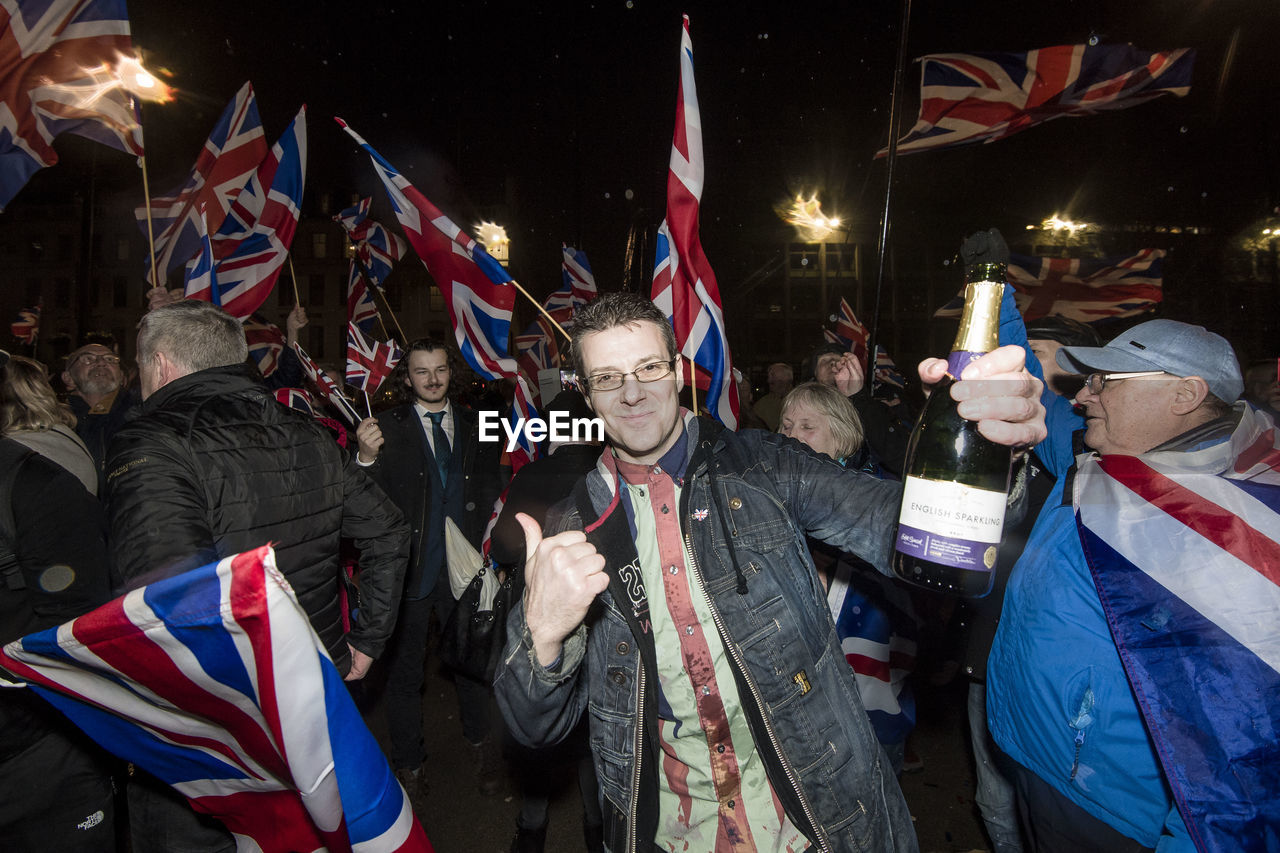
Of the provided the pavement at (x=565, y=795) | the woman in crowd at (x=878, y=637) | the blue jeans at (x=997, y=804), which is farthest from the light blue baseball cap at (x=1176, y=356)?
the pavement at (x=565, y=795)

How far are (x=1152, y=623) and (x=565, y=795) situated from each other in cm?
378

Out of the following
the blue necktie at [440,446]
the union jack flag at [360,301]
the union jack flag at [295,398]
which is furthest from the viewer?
the union jack flag at [360,301]

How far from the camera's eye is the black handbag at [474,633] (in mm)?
2557

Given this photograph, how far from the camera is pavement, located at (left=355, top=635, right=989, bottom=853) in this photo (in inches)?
155

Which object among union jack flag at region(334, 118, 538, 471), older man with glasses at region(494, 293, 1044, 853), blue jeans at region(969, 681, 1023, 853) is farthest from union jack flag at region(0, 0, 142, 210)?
blue jeans at region(969, 681, 1023, 853)

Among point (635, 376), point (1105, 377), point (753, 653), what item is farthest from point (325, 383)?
point (1105, 377)

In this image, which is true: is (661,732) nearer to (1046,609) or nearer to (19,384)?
(1046,609)

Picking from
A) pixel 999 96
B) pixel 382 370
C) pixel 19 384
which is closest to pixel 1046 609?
pixel 19 384

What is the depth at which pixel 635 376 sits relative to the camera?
211 cm

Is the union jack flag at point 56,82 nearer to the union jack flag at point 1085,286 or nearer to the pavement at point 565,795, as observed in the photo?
the pavement at point 565,795

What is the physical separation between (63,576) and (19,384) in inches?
36.8

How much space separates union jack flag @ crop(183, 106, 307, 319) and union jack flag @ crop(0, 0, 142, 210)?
0.97m

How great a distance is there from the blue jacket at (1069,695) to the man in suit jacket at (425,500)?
3.40 m

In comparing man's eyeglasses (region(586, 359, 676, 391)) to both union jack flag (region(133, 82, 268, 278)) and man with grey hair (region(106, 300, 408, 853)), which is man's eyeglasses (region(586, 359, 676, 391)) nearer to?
man with grey hair (region(106, 300, 408, 853))
